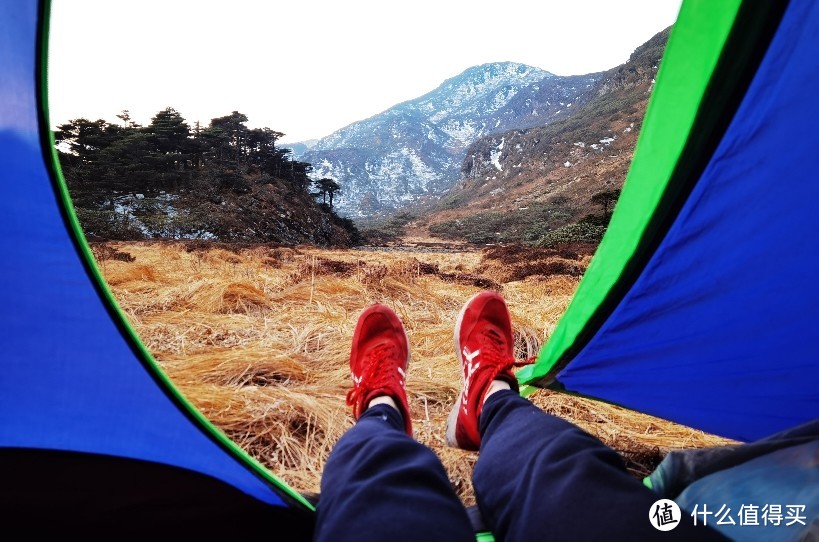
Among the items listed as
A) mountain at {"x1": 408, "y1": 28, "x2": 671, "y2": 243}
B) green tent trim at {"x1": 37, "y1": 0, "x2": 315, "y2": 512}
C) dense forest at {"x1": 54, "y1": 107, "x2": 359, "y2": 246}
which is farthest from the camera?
mountain at {"x1": 408, "y1": 28, "x2": 671, "y2": 243}

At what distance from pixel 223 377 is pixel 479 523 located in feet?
4.02

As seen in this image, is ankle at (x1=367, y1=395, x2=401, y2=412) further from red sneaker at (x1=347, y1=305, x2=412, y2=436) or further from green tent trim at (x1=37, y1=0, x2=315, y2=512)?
green tent trim at (x1=37, y1=0, x2=315, y2=512)

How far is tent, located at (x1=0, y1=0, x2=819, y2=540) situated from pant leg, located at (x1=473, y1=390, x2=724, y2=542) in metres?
0.37

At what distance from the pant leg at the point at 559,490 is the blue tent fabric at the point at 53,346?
431 mm

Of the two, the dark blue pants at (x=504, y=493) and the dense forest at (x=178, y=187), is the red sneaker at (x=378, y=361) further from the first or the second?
the dense forest at (x=178, y=187)

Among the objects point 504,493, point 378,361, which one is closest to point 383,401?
point 378,361

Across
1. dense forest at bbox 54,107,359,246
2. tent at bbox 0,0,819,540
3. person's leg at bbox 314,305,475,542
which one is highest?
dense forest at bbox 54,107,359,246

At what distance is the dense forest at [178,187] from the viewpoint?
16.4m

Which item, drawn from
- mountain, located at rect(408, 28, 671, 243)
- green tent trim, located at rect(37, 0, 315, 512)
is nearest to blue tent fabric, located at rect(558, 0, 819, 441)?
green tent trim, located at rect(37, 0, 315, 512)

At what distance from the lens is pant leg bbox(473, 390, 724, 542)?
575 mm

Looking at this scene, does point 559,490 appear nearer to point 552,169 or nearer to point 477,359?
point 477,359

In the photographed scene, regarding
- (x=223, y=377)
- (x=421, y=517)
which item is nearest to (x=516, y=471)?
(x=421, y=517)

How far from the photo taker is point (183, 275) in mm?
3918

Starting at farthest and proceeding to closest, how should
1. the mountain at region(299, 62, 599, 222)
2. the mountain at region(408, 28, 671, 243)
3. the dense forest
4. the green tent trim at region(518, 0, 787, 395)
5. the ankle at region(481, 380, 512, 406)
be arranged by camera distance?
the mountain at region(299, 62, 599, 222)
the mountain at region(408, 28, 671, 243)
the dense forest
the ankle at region(481, 380, 512, 406)
the green tent trim at region(518, 0, 787, 395)
